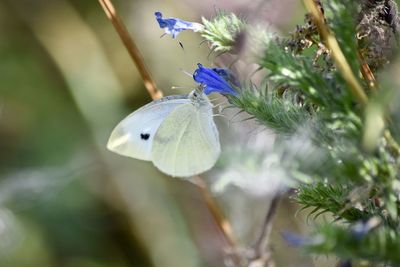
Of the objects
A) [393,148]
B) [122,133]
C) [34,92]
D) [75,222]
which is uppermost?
[34,92]

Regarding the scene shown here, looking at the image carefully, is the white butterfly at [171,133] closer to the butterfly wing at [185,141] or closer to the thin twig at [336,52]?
the butterfly wing at [185,141]

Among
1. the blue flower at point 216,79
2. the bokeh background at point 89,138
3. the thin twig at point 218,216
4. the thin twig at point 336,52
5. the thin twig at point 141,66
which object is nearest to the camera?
the thin twig at point 336,52

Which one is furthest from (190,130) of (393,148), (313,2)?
(393,148)

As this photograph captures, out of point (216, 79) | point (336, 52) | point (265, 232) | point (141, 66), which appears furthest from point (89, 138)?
point (336, 52)

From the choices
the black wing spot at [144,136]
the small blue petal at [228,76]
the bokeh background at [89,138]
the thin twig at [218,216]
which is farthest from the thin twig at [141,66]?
the bokeh background at [89,138]

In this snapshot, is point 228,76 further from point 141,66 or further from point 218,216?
point 218,216

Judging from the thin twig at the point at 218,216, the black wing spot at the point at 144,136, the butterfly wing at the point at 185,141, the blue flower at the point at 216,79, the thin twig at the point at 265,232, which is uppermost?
the blue flower at the point at 216,79

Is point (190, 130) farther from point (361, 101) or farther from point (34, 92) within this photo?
point (34, 92)
